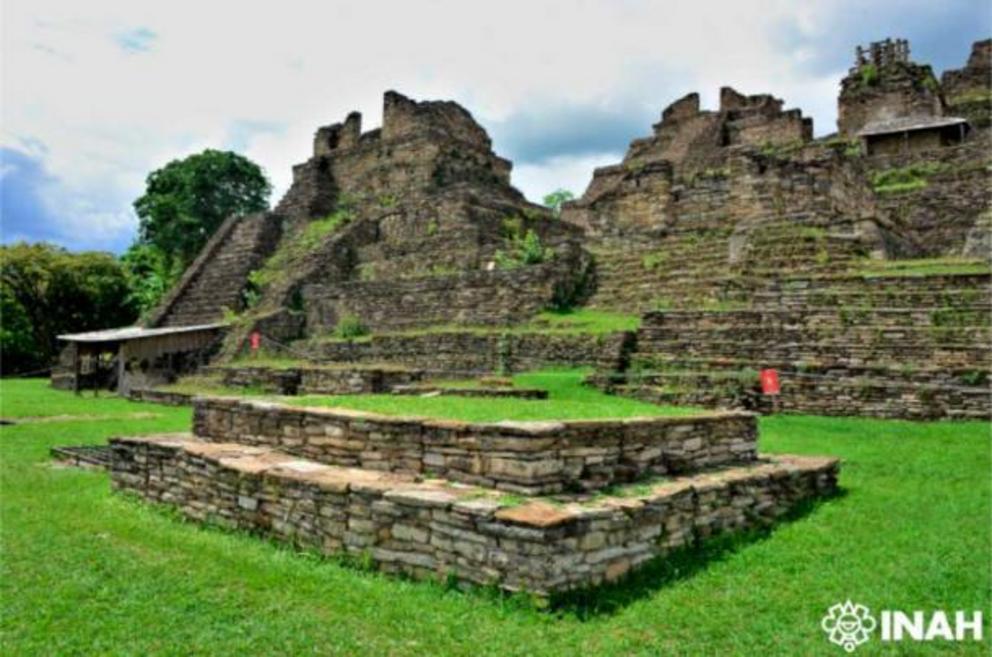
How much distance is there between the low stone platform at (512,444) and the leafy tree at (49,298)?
30784 mm

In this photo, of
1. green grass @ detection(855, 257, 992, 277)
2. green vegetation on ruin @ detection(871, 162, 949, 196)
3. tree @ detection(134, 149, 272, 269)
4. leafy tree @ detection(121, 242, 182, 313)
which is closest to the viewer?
green grass @ detection(855, 257, 992, 277)

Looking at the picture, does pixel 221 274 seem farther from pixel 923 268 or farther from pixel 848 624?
pixel 848 624

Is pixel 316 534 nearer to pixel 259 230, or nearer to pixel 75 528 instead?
pixel 75 528

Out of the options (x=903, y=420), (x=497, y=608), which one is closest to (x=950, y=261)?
(x=903, y=420)

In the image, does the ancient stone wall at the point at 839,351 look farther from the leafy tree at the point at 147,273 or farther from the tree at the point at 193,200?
the tree at the point at 193,200

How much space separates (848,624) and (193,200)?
37193 millimetres

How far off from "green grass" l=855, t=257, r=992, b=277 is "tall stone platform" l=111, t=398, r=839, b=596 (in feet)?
21.6

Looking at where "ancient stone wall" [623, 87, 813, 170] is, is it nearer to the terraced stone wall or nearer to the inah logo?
the terraced stone wall

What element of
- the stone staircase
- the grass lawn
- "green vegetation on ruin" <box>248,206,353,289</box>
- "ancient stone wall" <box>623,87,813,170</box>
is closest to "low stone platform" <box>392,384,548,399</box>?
the grass lawn

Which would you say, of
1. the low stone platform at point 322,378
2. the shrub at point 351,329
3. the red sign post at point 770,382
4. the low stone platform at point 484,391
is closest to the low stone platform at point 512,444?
the red sign post at point 770,382

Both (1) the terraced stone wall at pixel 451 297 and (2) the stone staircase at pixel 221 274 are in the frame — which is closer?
(1) the terraced stone wall at pixel 451 297

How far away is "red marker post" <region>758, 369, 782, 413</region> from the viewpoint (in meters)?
11.7

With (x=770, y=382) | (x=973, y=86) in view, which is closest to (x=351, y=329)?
(x=770, y=382)

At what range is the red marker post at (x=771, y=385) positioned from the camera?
38.3 feet
